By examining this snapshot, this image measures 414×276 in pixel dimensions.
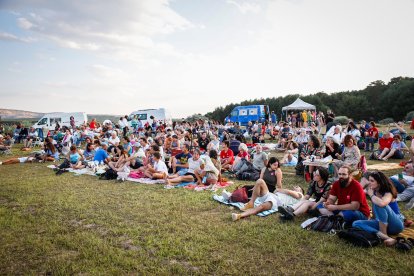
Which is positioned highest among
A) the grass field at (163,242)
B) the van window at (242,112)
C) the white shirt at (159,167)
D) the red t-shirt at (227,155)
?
the van window at (242,112)

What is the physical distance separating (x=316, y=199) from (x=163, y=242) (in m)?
3.16

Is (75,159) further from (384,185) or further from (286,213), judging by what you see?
(384,185)

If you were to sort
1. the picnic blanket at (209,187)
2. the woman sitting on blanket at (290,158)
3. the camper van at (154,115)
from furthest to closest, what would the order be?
the camper van at (154,115), the woman sitting on blanket at (290,158), the picnic blanket at (209,187)

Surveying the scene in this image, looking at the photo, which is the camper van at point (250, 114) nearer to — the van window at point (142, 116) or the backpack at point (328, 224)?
the van window at point (142, 116)

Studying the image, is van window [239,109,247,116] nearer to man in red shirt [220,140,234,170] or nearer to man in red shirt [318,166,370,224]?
man in red shirt [220,140,234,170]

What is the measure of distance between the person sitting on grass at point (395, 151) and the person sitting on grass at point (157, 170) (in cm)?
909

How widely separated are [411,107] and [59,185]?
50886 mm

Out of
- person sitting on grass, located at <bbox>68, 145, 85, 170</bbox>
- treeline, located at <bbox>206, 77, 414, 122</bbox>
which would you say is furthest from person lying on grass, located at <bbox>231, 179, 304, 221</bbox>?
treeline, located at <bbox>206, 77, 414, 122</bbox>

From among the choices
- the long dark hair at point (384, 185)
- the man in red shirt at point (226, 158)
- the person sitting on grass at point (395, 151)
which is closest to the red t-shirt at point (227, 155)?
the man in red shirt at point (226, 158)

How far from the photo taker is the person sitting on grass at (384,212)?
405cm

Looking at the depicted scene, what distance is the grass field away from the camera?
11.9ft

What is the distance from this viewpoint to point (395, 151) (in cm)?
1154

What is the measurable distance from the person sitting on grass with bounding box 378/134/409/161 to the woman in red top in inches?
85.5

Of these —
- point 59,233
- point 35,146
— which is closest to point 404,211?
point 59,233
